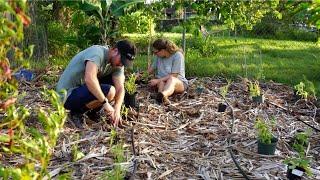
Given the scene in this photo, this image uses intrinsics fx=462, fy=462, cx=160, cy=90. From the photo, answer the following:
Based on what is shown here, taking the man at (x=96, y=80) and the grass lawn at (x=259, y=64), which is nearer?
the man at (x=96, y=80)

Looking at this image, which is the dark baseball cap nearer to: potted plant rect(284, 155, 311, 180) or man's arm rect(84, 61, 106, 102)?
man's arm rect(84, 61, 106, 102)

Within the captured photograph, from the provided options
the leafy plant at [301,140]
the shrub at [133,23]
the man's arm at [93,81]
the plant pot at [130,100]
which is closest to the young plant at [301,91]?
the leafy plant at [301,140]

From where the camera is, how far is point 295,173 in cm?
351

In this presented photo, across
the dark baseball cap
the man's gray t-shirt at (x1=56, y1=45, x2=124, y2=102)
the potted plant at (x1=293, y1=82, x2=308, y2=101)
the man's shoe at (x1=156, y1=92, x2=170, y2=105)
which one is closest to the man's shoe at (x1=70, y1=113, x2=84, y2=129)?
the man's gray t-shirt at (x1=56, y1=45, x2=124, y2=102)

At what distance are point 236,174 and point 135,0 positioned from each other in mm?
4578

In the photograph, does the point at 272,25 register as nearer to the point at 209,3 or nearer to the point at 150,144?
the point at 209,3

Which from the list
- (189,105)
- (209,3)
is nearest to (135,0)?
(209,3)

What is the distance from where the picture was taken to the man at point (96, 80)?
440 centimetres

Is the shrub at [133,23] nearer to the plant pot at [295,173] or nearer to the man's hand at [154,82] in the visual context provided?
the man's hand at [154,82]

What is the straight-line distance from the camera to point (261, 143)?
412cm

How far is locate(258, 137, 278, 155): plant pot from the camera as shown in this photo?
411 centimetres

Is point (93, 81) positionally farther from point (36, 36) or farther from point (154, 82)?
point (36, 36)

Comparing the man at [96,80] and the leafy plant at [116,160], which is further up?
the man at [96,80]

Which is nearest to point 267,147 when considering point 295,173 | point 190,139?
point 295,173
